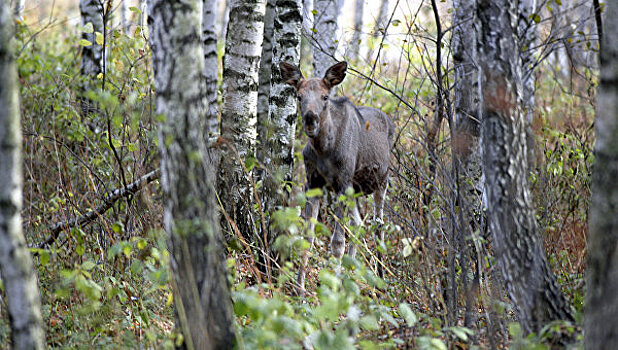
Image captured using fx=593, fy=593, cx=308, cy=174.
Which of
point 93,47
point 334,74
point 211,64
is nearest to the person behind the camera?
point 334,74

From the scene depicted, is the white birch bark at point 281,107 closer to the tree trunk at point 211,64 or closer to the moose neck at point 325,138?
the moose neck at point 325,138

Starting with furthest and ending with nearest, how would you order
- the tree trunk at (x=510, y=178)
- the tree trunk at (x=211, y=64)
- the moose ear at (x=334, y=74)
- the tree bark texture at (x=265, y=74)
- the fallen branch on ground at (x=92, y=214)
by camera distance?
the tree bark texture at (x=265, y=74) < the tree trunk at (x=211, y=64) < the moose ear at (x=334, y=74) < the fallen branch on ground at (x=92, y=214) < the tree trunk at (x=510, y=178)

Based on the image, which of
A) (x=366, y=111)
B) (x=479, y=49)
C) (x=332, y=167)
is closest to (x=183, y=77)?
(x=479, y=49)

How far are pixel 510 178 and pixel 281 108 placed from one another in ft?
11.8

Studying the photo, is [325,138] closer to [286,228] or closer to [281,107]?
[281,107]

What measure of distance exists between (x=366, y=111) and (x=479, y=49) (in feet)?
18.6

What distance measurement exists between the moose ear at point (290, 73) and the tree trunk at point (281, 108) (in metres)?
0.07

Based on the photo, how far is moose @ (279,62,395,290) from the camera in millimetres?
7273

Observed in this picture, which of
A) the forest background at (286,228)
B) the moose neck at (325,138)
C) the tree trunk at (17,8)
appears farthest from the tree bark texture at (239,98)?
the tree trunk at (17,8)

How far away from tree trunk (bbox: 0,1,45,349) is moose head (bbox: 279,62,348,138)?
4.03 metres

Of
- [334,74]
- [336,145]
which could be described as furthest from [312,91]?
[336,145]

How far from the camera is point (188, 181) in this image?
3262mm

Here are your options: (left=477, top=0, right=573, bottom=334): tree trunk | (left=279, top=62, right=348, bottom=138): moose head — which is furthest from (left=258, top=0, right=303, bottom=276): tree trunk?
→ (left=477, top=0, right=573, bottom=334): tree trunk

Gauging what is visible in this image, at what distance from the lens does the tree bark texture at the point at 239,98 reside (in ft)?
23.1
